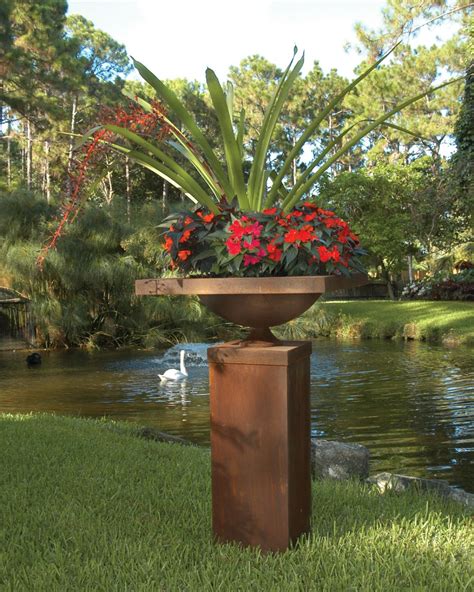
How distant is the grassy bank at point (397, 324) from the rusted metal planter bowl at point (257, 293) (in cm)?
1578

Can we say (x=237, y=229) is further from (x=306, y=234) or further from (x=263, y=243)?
(x=306, y=234)

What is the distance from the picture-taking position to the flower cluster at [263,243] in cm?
331

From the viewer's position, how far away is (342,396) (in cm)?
1162

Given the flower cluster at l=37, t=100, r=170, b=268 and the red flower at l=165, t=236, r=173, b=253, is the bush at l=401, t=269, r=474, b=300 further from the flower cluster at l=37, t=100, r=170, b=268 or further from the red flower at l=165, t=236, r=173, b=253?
the red flower at l=165, t=236, r=173, b=253

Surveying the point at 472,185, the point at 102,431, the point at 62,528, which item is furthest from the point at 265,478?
the point at 472,185

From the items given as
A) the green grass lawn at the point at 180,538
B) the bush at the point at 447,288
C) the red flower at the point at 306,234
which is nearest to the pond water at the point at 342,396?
the green grass lawn at the point at 180,538

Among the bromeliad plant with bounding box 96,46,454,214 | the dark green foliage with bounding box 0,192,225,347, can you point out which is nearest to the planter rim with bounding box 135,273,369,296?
the bromeliad plant with bounding box 96,46,454,214

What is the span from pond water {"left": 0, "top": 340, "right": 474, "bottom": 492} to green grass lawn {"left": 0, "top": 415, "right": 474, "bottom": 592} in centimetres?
275

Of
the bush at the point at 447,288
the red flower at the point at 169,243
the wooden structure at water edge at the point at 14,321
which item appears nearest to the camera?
the red flower at the point at 169,243

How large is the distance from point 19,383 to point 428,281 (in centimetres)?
2224

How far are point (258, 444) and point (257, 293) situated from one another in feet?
2.35

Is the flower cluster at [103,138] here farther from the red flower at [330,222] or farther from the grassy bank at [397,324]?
the grassy bank at [397,324]

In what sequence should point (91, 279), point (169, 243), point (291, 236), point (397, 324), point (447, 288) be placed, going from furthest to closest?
point (447, 288), point (397, 324), point (91, 279), point (169, 243), point (291, 236)

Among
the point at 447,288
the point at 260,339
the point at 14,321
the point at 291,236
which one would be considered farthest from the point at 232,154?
the point at 447,288
